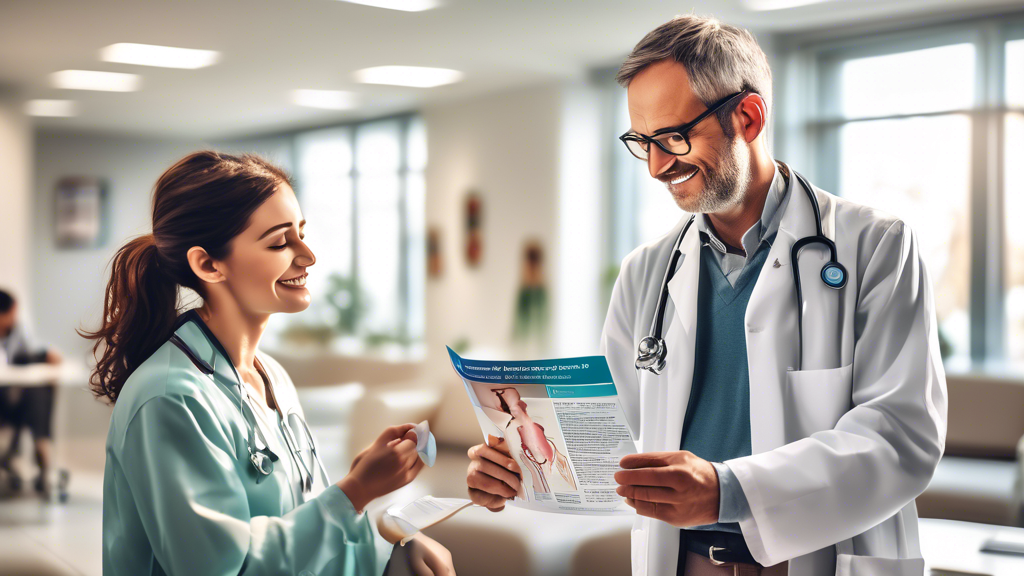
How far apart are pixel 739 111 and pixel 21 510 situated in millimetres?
4293

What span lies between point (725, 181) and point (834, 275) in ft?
0.80

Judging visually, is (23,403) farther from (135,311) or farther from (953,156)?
(953,156)

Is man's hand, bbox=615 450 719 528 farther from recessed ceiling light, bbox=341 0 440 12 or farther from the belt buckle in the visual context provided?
recessed ceiling light, bbox=341 0 440 12

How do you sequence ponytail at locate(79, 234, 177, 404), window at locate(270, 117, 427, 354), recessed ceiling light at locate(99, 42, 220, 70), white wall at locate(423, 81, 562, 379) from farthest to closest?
white wall at locate(423, 81, 562, 379)
window at locate(270, 117, 427, 354)
recessed ceiling light at locate(99, 42, 220, 70)
ponytail at locate(79, 234, 177, 404)

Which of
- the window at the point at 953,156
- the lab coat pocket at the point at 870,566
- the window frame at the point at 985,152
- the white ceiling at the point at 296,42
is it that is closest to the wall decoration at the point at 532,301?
the white ceiling at the point at 296,42

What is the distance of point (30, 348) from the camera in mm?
4207

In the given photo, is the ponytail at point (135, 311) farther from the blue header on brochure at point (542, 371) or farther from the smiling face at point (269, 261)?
the blue header on brochure at point (542, 371)

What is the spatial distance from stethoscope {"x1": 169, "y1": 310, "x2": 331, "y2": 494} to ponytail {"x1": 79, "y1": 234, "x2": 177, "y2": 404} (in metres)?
0.04

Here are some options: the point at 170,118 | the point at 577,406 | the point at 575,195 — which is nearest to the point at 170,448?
the point at 577,406

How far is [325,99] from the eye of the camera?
483 centimetres

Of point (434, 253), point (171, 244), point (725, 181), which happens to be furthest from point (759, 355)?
point (434, 253)

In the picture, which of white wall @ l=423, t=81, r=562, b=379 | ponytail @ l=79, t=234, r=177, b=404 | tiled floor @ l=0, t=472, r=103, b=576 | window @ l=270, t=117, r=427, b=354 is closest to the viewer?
ponytail @ l=79, t=234, r=177, b=404

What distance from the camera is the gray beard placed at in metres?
1.41

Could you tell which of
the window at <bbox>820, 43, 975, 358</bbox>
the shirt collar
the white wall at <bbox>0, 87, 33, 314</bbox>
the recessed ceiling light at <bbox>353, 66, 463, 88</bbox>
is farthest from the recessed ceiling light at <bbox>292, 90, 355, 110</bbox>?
the shirt collar
